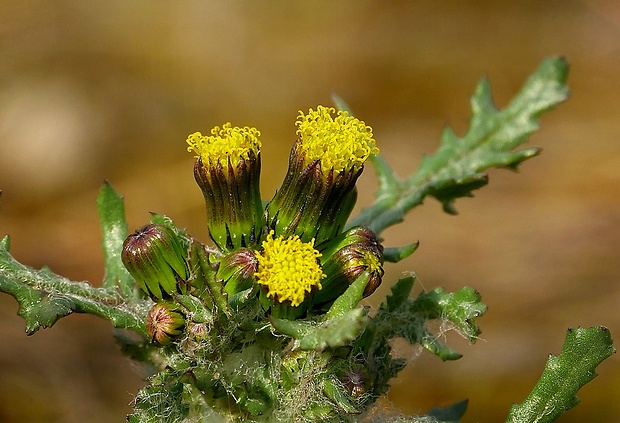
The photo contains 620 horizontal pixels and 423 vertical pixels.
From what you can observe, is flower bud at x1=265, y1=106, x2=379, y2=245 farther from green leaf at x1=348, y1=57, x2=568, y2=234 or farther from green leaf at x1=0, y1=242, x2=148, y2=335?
green leaf at x1=348, y1=57, x2=568, y2=234

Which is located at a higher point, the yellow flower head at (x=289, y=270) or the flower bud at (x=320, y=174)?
the flower bud at (x=320, y=174)

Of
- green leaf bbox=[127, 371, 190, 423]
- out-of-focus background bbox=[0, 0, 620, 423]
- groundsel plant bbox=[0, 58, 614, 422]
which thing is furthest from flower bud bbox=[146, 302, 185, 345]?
→ out-of-focus background bbox=[0, 0, 620, 423]

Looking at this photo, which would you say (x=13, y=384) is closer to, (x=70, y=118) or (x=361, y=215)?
(x=70, y=118)

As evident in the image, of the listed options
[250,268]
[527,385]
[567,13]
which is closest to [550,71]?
[250,268]

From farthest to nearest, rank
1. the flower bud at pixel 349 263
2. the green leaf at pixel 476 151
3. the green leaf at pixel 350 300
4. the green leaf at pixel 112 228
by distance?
the green leaf at pixel 476 151 < the green leaf at pixel 112 228 < the flower bud at pixel 349 263 < the green leaf at pixel 350 300

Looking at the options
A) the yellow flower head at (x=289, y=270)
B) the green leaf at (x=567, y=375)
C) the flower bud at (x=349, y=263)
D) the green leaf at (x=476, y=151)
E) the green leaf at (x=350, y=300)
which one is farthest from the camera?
the green leaf at (x=476, y=151)

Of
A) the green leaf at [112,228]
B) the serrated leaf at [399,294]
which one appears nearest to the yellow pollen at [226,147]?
the green leaf at [112,228]

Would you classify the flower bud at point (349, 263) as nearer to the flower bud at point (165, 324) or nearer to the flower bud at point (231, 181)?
the flower bud at point (231, 181)

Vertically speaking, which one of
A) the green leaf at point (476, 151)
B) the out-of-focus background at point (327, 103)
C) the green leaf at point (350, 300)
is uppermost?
the out-of-focus background at point (327, 103)
